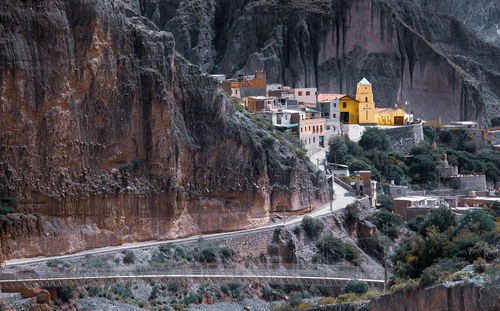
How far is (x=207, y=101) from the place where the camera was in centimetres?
5944

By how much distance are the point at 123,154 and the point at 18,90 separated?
21.3 feet

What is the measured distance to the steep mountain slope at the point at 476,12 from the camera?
433 ft

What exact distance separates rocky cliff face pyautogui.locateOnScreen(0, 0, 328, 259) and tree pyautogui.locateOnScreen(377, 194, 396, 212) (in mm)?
9922

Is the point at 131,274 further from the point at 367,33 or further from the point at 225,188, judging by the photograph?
the point at 367,33

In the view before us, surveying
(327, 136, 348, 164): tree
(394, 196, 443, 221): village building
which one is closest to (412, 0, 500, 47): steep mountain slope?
(327, 136, 348, 164): tree

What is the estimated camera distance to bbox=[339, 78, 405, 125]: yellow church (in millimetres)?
87188

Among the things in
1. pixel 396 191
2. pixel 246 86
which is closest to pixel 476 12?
pixel 246 86

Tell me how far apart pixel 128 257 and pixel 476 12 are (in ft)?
297

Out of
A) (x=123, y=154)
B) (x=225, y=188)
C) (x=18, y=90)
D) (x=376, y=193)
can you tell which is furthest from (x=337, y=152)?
(x=18, y=90)

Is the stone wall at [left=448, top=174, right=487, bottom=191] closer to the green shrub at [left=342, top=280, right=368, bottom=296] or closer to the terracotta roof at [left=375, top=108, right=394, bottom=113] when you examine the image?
the terracotta roof at [left=375, top=108, right=394, bottom=113]

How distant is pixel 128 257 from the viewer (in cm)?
5103

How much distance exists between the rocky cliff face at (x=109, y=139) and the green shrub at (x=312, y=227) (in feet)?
6.36

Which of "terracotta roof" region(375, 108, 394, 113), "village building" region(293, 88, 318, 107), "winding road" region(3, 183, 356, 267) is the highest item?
"village building" region(293, 88, 318, 107)

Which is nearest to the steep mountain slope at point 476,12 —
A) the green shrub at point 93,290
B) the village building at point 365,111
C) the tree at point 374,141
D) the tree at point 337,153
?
the village building at point 365,111
